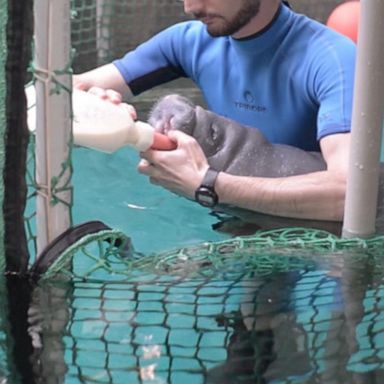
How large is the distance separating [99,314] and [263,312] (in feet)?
0.87

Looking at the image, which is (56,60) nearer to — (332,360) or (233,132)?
(332,360)

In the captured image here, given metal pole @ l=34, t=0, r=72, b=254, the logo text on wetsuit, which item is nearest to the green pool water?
metal pole @ l=34, t=0, r=72, b=254

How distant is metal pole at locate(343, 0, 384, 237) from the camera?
1465 millimetres

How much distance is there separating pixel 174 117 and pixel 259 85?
0.89ft

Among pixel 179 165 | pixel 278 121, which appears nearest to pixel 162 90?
pixel 278 121

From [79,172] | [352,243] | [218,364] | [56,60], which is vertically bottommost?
[79,172]

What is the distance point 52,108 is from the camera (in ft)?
4.02

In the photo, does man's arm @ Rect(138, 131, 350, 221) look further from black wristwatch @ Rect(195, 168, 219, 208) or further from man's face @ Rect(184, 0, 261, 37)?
man's face @ Rect(184, 0, 261, 37)

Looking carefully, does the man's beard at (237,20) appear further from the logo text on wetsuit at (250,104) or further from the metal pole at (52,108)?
the metal pole at (52,108)

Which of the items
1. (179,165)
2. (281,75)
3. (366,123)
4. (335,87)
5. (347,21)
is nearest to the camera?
(366,123)

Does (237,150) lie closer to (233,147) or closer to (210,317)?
(233,147)

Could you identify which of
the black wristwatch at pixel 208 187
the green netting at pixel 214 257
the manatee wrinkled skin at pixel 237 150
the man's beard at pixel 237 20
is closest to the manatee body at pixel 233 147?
the manatee wrinkled skin at pixel 237 150

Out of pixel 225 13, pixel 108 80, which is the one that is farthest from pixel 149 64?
pixel 225 13

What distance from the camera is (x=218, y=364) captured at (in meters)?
1.38
